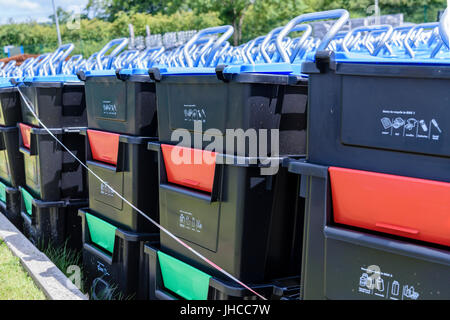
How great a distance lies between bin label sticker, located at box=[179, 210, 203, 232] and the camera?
2.48 meters

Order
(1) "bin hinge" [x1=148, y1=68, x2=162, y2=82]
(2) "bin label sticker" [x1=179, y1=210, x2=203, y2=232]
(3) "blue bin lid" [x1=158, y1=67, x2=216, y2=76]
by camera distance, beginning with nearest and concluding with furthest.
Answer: (3) "blue bin lid" [x1=158, y1=67, x2=216, y2=76], (2) "bin label sticker" [x1=179, y1=210, x2=203, y2=232], (1) "bin hinge" [x1=148, y1=68, x2=162, y2=82]

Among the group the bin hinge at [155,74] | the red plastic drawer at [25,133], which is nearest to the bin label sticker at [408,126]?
the bin hinge at [155,74]

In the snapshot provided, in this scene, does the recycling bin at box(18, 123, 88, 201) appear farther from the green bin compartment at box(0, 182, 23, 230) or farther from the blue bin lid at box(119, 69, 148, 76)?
the blue bin lid at box(119, 69, 148, 76)

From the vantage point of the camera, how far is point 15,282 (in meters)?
3.12

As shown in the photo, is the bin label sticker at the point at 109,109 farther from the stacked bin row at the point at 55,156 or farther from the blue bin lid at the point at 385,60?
the blue bin lid at the point at 385,60

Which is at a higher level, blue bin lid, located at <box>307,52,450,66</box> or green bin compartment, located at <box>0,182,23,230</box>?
blue bin lid, located at <box>307,52,450,66</box>

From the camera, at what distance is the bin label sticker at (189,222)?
2.48 m

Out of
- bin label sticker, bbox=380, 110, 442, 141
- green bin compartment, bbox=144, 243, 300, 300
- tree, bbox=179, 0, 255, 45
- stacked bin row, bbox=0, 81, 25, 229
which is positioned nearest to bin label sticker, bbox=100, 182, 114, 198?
green bin compartment, bbox=144, 243, 300, 300

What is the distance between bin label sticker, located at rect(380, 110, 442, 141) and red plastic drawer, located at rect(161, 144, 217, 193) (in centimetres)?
84

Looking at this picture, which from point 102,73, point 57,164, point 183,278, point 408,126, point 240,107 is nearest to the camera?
point 408,126

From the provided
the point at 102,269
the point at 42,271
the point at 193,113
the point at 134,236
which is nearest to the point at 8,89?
the point at 42,271

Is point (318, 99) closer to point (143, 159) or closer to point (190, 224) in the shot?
point (190, 224)

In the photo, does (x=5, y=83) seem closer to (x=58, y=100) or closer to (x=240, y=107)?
(x=58, y=100)

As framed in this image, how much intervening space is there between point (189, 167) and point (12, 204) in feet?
9.85
